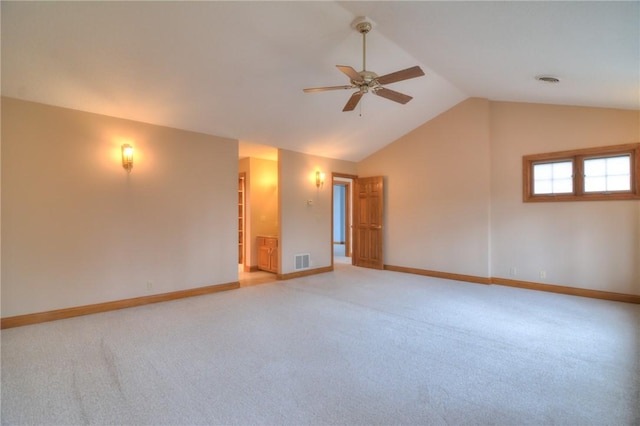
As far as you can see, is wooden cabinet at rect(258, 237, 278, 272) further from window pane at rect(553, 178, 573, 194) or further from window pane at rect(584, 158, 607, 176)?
window pane at rect(584, 158, 607, 176)

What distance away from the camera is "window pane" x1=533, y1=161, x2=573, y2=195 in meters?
5.08

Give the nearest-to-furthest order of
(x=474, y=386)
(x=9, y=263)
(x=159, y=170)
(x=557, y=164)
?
(x=474, y=386) → (x=9, y=263) → (x=159, y=170) → (x=557, y=164)

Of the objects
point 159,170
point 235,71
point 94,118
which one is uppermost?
point 235,71

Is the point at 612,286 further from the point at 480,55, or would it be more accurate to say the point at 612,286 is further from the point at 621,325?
the point at 480,55

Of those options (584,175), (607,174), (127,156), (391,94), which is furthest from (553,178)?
(127,156)

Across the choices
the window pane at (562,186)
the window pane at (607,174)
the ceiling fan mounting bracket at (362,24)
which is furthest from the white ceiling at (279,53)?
the window pane at (562,186)

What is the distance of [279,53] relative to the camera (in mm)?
3674

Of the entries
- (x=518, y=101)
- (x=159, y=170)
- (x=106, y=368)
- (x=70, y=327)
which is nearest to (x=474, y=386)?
(x=106, y=368)

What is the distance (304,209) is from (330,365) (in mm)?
4133

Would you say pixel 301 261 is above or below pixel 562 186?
below

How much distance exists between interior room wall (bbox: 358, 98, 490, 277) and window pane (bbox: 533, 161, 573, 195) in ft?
2.53

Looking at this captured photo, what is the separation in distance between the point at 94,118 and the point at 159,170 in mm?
1013

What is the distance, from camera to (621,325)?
3.60 meters

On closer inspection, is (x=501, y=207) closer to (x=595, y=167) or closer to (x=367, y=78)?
(x=595, y=167)
